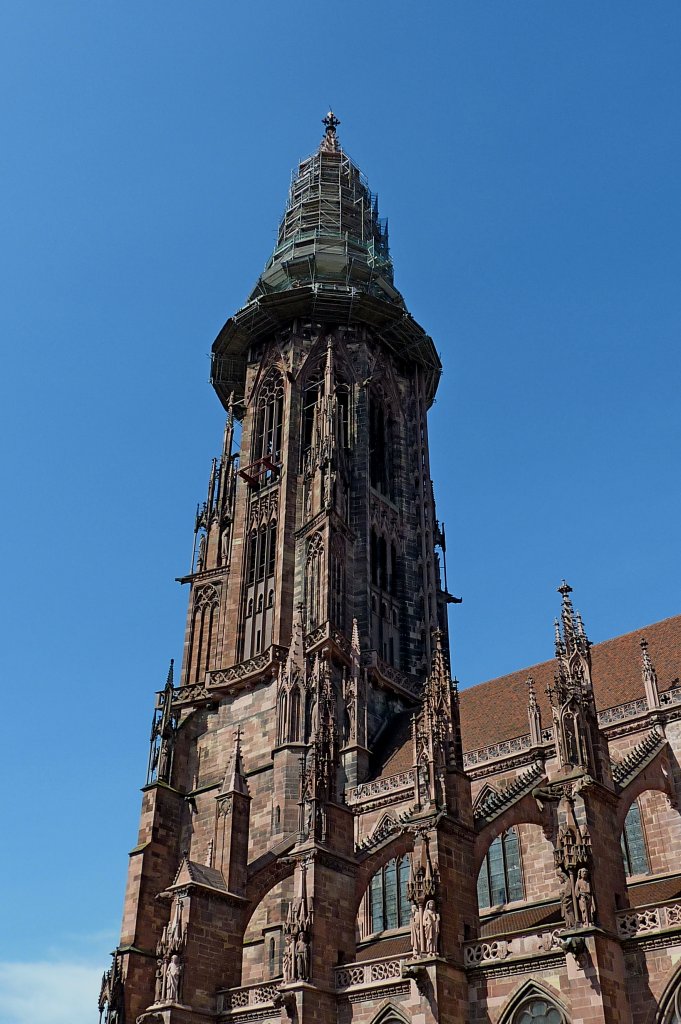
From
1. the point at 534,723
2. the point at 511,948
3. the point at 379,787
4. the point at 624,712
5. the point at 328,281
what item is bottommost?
the point at 511,948

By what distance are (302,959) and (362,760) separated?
9983 mm

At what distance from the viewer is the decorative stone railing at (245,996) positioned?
21.8m

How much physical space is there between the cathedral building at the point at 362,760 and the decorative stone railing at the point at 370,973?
5 cm

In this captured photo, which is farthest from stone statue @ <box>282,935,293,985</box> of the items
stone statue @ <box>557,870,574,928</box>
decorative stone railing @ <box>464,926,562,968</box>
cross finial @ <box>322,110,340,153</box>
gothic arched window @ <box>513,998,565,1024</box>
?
cross finial @ <box>322,110,340,153</box>

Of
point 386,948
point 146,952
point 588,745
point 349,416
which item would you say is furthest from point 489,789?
point 349,416

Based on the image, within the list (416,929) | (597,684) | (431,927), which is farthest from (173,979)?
(597,684)

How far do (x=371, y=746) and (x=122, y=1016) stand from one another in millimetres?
10166

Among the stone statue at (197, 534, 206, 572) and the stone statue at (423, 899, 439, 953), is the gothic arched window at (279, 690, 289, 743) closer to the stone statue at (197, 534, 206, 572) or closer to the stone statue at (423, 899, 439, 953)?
the stone statue at (197, 534, 206, 572)

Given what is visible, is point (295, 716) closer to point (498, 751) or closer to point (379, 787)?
point (379, 787)

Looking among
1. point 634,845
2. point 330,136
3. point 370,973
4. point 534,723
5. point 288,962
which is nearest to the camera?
point 370,973

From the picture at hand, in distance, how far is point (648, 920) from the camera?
54.9 ft

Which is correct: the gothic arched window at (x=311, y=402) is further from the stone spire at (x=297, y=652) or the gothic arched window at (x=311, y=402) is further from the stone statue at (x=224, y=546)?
the stone spire at (x=297, y=652)

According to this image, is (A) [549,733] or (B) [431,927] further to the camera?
(A) [549,733]

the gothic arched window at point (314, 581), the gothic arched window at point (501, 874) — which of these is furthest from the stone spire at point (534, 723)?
the gothic arched window at point (314, 581)
